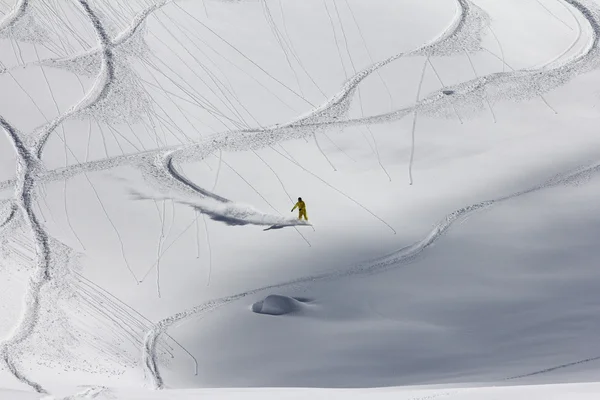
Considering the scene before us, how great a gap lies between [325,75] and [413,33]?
317 cm

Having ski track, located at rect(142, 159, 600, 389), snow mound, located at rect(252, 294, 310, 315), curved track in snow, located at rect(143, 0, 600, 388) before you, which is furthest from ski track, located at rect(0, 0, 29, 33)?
snow mound, located at rect(252, 294, 310, 315)

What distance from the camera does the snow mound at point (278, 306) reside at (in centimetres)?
2036

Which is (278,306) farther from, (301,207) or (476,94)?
(476,94)

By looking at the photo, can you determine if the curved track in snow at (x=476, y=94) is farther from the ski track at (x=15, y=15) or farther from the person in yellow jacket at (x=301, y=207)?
the ski track at (x=15, y=15)

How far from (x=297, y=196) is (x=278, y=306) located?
4.70 metres

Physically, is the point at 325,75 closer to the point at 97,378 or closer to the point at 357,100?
the point at 357,100

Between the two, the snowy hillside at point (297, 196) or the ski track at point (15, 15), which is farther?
the ski track at point (15, 15)

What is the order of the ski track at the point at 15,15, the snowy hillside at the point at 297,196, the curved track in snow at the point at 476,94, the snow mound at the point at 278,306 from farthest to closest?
the ski track at the point at 15,15, the curved track in snow at the point at 476,94, the snow mound at the point at 278,306, the snowy hillside at the point at 297,196

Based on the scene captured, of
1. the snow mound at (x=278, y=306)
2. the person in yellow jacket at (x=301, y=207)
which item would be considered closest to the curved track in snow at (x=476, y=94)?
the person in yellow jacket at (x=301, y=207)

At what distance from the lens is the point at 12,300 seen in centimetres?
2083

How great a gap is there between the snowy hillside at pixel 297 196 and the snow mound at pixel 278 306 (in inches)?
1.6

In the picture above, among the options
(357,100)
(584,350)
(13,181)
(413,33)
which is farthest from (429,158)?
(13,181)

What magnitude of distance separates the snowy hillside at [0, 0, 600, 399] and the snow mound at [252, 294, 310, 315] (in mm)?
41

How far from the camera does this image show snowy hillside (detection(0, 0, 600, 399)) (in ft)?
63.0
